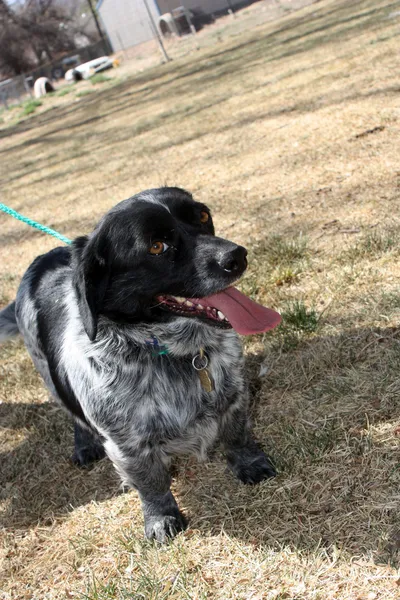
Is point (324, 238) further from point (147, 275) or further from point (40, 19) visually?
point (40, 19)

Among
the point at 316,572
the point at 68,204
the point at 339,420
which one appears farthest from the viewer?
the point at 68,204

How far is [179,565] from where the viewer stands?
2.37m

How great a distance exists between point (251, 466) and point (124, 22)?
46852 mm

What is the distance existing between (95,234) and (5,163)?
12.6 m

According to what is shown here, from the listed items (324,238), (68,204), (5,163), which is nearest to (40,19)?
(5,163)

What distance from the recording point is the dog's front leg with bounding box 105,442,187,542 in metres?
2.50

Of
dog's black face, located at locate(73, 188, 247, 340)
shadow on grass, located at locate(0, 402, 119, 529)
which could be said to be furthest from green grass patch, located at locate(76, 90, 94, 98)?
dog's black face, located at locate(73, 188, 247, 340)

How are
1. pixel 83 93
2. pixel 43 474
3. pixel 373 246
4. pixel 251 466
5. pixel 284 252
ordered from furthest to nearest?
pixel 83 93 → pixel 284 252 → pixel 373 246 → pixel 43 474 → pixel 251 466

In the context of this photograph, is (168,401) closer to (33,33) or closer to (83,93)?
(83,93)

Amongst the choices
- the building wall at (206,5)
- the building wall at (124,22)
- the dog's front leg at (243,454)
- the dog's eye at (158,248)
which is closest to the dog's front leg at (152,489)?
the dog's front leg at (243,454)

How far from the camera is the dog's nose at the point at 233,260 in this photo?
2.30m

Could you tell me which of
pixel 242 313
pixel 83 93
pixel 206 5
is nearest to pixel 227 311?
pixel 242 313

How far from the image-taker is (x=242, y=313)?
248 centimetres

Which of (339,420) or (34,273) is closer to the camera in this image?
(339,420)
